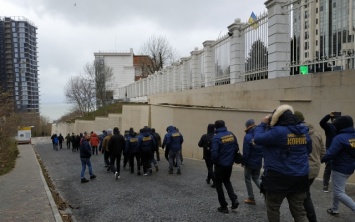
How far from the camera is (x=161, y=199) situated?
7617mm

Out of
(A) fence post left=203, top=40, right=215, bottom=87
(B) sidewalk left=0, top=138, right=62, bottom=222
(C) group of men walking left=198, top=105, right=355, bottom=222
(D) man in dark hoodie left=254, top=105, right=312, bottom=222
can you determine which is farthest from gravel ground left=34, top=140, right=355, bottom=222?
(A) fence post left=203, top=40, right=215, bottom=87

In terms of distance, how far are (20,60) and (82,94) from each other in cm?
1460

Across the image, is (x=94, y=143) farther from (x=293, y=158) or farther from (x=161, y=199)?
(x=293, y=158)

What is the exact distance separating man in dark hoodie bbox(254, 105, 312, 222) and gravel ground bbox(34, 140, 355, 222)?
1.87 meters

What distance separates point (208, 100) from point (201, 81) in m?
2.12

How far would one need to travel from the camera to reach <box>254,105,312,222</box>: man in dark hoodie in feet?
13.0

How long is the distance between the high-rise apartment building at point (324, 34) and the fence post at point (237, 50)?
10.6ft

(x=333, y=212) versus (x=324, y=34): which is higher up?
(x=324, y=34)

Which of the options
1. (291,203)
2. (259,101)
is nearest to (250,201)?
(291,203)

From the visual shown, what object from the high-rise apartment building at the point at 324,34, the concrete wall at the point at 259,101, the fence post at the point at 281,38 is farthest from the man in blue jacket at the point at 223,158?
the fence post at the point at 281,38

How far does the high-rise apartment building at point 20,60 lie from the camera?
5991 cm

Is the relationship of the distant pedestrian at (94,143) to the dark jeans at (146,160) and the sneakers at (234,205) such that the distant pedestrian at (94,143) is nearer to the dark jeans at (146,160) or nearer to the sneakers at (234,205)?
the dark jeans at (146,160)

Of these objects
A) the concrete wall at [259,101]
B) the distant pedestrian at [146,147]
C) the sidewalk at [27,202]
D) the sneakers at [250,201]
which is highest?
the concrete wall at [259,101]

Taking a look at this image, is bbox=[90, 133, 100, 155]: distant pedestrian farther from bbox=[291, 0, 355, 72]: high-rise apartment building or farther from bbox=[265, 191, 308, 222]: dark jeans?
bbox=[265, 191, 308, 222]: dark jeans
